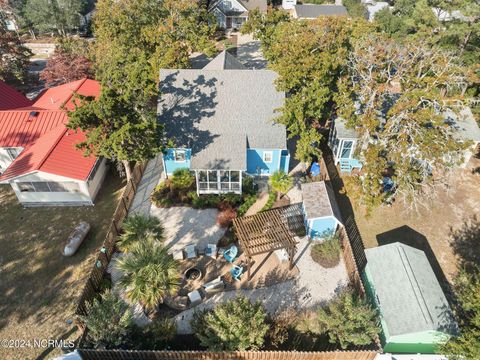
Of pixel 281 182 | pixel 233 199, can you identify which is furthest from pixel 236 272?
pixel 281 182

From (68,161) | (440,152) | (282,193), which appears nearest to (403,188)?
(440,152)

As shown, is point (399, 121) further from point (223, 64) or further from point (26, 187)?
point (26, 187)

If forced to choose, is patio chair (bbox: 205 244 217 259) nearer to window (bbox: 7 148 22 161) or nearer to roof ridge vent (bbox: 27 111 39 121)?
window (bbox: 7 148 22 161)

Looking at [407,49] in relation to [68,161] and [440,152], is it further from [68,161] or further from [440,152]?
[68,161]

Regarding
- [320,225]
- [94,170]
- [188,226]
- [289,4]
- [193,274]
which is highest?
[289,4]

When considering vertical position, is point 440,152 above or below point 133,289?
above
